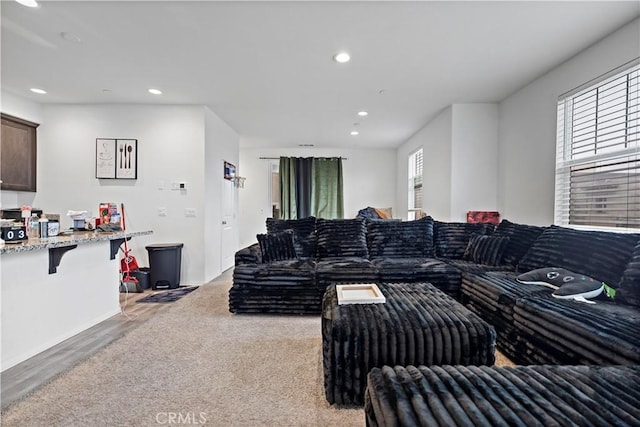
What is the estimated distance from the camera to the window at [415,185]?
19.6 feet

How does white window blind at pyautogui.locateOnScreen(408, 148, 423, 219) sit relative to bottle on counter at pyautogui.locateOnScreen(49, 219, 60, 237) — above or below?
above

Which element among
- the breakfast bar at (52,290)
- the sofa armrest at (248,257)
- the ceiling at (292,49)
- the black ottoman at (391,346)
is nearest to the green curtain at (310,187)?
the ceiling at (292,49)

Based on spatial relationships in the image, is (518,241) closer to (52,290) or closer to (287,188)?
(52,290)

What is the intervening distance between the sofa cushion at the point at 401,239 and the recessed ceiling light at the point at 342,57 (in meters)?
1.92

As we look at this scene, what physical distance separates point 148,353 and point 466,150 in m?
4.37

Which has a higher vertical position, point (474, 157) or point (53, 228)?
point (474, 157)

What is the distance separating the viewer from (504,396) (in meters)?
0.91

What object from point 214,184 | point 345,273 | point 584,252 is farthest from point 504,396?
point 214,184

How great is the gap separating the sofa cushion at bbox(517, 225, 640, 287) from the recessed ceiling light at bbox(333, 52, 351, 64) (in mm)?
2459

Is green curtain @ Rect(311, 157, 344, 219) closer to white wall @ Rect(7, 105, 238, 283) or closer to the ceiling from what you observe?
the ceiling

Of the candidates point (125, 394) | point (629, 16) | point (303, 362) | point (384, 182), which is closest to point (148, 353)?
point (125, 394)

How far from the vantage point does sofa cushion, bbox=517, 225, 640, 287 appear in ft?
6.71

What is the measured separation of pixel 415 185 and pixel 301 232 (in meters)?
3.42

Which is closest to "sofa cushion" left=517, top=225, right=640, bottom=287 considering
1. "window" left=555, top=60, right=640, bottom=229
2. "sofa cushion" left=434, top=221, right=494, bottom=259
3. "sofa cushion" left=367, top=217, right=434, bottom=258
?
"window" left=555, top=60, right=640, bottom=229
